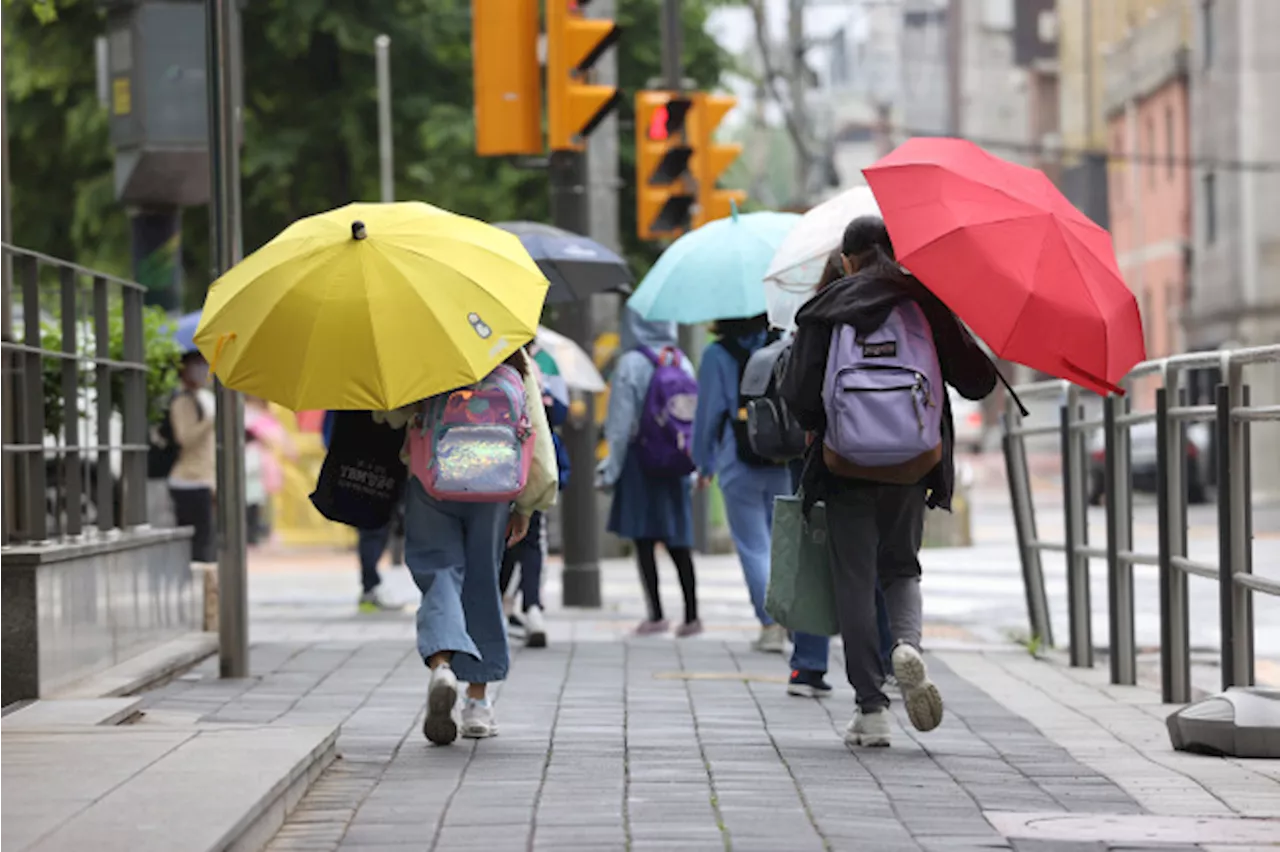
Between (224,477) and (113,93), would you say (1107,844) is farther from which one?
(113,93)

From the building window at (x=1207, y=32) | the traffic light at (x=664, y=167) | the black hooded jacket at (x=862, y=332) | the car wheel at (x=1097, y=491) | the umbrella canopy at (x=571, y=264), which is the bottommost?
the car wheel at (x=1097, y=491)

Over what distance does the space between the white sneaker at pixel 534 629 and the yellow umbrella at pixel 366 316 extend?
4601mm

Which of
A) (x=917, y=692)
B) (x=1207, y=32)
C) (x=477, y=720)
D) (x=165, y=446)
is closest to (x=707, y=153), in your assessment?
(x=165, y=446)

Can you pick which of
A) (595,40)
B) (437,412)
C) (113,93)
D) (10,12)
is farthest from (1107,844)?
(10,12)

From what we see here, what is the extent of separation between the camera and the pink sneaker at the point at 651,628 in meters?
14.2

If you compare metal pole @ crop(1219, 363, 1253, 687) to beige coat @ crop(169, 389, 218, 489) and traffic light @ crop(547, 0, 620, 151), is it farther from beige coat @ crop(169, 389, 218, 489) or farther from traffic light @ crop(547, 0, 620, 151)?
beige coat @ crop(169, 389, 218, 489)

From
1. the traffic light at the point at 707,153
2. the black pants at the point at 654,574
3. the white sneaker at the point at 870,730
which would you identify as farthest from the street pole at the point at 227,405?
the traffic light at the point at 707,153

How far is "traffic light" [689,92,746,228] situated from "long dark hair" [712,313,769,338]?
694 centimetres

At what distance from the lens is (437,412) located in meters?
8.80

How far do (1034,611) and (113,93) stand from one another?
6.52m

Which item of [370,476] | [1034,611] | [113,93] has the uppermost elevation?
[113,93]

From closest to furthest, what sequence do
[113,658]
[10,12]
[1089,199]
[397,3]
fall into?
[113,658] → [10,12] → [397,3] → [1089,199]

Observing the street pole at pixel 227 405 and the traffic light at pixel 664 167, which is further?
the traffic light at pixel 664 167

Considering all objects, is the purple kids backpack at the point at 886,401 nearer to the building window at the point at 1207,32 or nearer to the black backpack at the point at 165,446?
the black backpack at the point at 165,446
